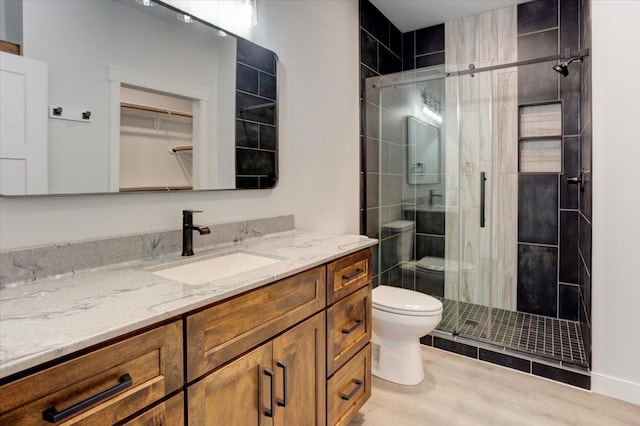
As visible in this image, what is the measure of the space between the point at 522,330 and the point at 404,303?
45.4 inches

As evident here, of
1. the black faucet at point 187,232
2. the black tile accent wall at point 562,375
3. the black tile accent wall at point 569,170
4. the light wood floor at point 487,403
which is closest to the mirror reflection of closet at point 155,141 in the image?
the black faucet at point 187,232

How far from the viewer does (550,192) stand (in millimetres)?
2861

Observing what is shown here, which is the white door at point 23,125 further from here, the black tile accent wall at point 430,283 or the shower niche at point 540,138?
the shower niche at point 540,138

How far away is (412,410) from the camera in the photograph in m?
1.89

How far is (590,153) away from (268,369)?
2.12 m

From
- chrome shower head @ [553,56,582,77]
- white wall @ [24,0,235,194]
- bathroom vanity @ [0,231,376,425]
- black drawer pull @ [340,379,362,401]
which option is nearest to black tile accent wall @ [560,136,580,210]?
chrome shower head @ [553,56,582,77]

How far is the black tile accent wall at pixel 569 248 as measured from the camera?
279 centimetres

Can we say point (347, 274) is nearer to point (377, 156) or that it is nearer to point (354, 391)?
point (354, 391)

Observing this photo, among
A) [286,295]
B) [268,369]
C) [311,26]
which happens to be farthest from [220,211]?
[311,26]

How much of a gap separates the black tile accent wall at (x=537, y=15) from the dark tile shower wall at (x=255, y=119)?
7.41 ft

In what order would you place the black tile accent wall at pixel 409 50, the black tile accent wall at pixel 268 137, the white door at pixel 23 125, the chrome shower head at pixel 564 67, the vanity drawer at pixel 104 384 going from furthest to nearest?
the black tile accent wall at pixel 409 50, the chrome shower head at pixel 564 67, the black tile accent wall at pixel 268 137, the white door at pixel 23 125, the vanity drawer at pixel 104 384

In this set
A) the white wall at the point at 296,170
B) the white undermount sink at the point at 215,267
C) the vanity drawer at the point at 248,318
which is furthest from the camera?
the white undermount sink at the point at 215,267

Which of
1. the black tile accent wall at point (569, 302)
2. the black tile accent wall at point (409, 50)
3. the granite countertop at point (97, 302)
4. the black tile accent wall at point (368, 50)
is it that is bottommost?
the black tile accent wall at point (569, 302)

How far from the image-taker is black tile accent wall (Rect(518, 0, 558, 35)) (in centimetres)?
280
